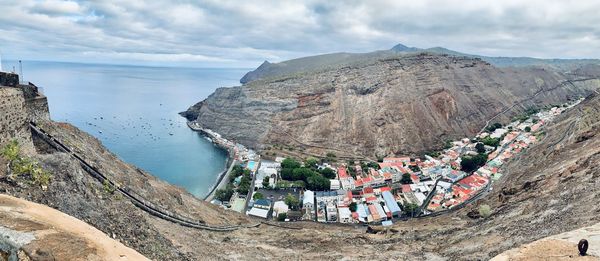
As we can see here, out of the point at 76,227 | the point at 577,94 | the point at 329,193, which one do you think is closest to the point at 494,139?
the point at 329,193

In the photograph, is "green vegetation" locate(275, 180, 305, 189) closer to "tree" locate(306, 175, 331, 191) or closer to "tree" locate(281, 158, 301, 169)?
"tree" locate(306, 175, 331, 191)

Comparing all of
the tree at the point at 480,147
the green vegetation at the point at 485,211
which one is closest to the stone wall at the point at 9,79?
the green vegetation at the point at 485,211

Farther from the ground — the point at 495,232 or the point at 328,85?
the point at 328,85

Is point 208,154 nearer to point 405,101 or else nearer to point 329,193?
point 329,193

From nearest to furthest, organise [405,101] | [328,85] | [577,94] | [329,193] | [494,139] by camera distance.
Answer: [329,193] < [494,139] < [405,101] < [328,85] < [577,94]

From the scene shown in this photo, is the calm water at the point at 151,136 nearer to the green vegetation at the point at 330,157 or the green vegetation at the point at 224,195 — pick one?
the green vegetation at the point at 224,195

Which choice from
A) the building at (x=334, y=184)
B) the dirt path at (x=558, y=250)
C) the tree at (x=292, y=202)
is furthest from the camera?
the building at (x=334, y=184)
